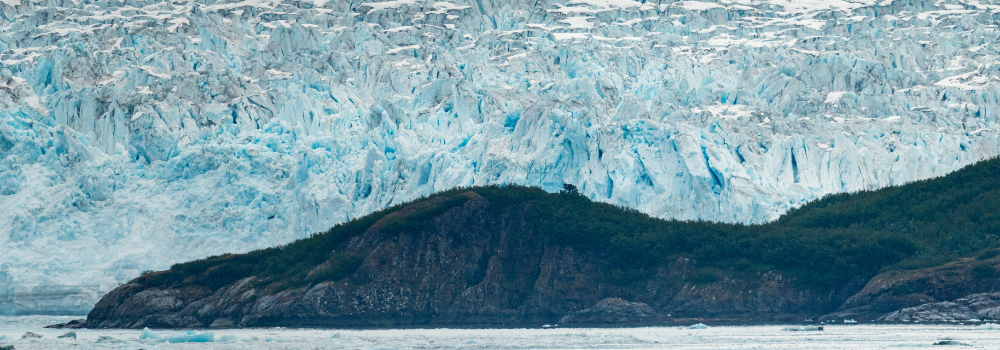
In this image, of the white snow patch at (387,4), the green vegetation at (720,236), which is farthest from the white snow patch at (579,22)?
the green vegetation at (720,236)

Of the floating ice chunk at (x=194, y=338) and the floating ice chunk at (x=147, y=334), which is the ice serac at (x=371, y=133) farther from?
the floating ice chunk at (x=194, y=338)

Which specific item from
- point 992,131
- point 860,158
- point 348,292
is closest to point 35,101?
point 348,292

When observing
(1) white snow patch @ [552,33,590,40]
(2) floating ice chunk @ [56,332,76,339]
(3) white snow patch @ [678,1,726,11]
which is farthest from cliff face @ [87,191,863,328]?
(3) white snow patch @ [678,1,726,11]

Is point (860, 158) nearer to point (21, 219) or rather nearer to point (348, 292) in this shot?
point (348, 292)

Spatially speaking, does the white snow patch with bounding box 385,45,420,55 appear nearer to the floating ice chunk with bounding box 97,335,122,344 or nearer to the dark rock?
the dark rock

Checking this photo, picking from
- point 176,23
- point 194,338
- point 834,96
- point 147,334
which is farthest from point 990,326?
point 176,23
